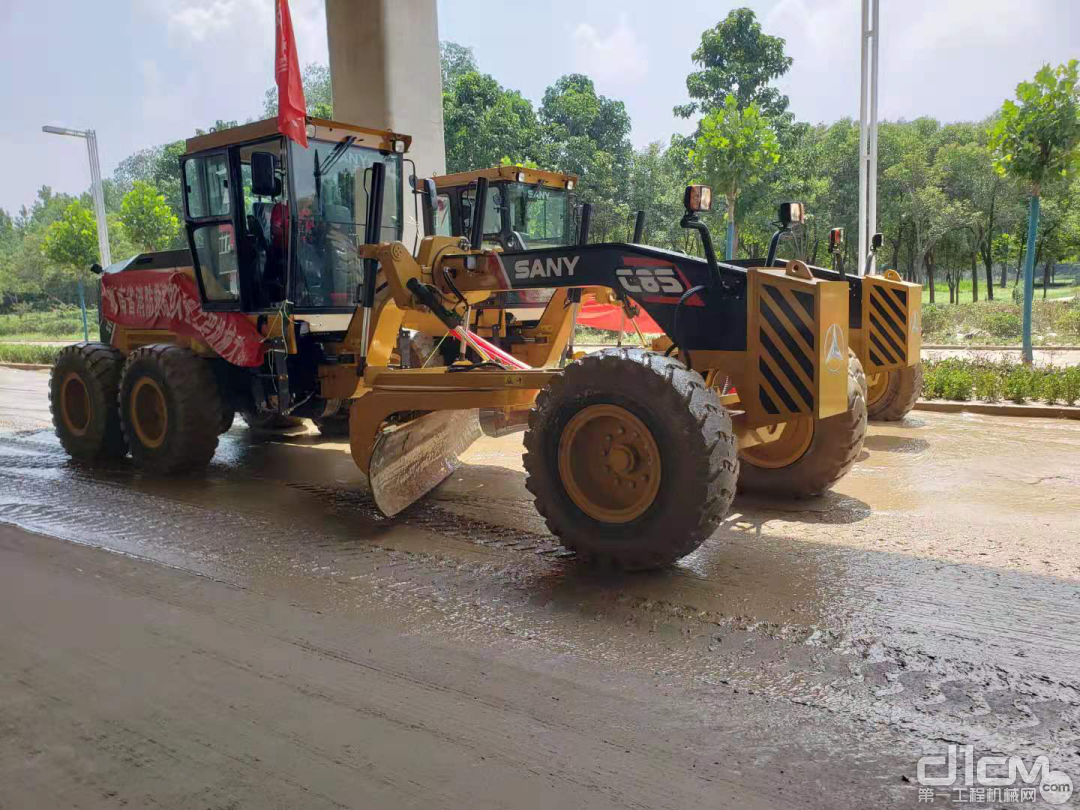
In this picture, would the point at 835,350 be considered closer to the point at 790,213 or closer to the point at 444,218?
the point at 790,213

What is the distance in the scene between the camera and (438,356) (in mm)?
7637

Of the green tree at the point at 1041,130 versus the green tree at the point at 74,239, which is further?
the green tree at the point at 74,239

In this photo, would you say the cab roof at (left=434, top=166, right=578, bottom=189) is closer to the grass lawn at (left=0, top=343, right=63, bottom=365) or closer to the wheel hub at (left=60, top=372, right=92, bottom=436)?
the wheel hub at (left=60, top=372, right=92, bottom=436)

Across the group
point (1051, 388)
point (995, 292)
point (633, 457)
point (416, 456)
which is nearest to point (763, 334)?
point (633, 457)

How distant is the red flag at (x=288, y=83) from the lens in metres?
6.24

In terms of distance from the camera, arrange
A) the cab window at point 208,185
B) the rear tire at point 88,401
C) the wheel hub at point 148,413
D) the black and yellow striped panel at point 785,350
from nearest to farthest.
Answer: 1. the black and yellow striped panel at point 785,350
2. the cab window at point 208,185
3. the wheel hub at point 148,413
4. the rear tire at point 88,401

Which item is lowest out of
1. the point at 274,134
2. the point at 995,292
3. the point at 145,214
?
the point at 995,292

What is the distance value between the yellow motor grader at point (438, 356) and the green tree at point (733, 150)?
600cm

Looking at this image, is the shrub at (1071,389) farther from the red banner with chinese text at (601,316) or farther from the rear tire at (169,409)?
the rear tire at (169,409)

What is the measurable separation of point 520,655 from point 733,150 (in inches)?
464

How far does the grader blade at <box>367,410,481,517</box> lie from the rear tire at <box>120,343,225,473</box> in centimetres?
212

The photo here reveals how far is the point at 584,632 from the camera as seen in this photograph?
3566 mm

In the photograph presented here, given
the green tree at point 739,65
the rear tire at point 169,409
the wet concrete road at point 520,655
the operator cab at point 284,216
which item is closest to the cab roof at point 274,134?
the operator cab at point 284,216

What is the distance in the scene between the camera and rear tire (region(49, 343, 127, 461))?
25.0ft
